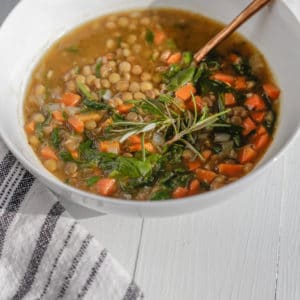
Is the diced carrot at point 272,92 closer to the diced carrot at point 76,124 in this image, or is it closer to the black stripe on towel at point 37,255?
the diced carrot at point 76,124

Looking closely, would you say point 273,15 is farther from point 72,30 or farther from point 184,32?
point 72,30

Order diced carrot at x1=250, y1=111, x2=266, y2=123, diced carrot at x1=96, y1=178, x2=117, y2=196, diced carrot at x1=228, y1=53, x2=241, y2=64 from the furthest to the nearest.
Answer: diced carrot at x1=228, y1=53, x2=241, y2=64 < diced carrot at x1=250, y1=111, x2=266, y2=123 < diced carrot at x1=96, y1=178, x2=117, y2=196

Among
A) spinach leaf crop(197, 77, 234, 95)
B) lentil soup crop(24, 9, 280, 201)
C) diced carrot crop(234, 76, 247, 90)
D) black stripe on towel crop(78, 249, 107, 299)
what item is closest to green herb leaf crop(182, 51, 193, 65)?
lentil soup crop(24, 9, 280, 201)

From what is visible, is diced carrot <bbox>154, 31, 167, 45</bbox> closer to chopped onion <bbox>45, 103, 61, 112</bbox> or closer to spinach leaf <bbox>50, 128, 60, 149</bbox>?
chopped onion <bbox>45, 103, 61, 112</bbox>

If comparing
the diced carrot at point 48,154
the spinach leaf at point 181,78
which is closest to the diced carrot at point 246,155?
the spinach leaf at point 181,78

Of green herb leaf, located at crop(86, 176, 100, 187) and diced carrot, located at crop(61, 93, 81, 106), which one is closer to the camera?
green herb leaf, located at crop(86, 176, 100, 187)

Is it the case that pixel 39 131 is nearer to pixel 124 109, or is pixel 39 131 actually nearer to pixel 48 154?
pixel 48 154

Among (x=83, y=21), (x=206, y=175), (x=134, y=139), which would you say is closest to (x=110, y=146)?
(x=134, y=139)
